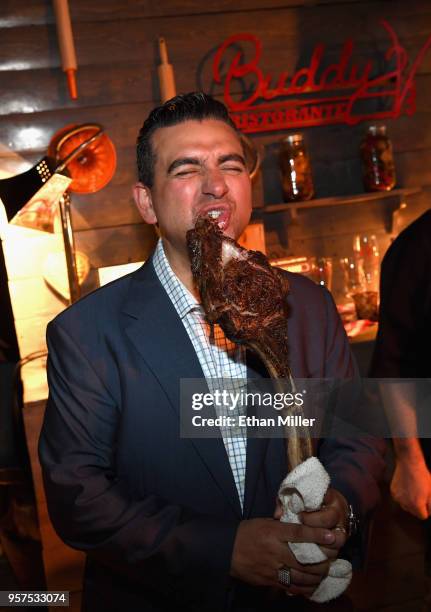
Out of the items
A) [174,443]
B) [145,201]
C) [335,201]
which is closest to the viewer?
[174,443]

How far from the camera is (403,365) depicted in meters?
1.74

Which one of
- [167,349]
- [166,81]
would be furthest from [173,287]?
[166,81]

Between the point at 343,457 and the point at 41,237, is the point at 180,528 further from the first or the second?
the point at 41,237

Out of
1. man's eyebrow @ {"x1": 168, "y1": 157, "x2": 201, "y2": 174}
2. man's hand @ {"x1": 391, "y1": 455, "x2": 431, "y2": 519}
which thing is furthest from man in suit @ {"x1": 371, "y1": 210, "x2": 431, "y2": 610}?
man's eyebrow @ {"x1": 168, "y1": 157, "x2": 201, "y2": 174}

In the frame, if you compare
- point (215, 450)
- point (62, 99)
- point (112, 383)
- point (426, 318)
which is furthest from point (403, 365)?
point (62, 99)

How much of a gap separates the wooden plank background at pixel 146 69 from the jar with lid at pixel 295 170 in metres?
0.13

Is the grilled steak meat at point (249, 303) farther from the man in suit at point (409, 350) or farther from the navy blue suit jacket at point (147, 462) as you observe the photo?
the man in suit at point (409, 350)

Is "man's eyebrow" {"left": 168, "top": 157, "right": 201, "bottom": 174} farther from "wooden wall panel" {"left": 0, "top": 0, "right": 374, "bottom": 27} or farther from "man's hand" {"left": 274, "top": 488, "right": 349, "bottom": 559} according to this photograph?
"wooden wall panel" {"left": 0, "top": 0, "right": 374, "bottom": 27}

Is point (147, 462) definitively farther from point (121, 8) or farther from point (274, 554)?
point (121, 8)

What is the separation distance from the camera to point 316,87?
326cm

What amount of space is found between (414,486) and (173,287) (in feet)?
2.72

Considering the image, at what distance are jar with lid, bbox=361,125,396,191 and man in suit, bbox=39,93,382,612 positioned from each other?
191 centimetres

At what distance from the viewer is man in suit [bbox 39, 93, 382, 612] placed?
1.11m

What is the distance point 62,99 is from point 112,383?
210 cm
